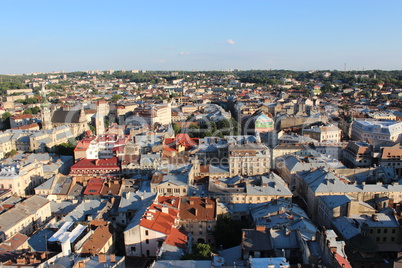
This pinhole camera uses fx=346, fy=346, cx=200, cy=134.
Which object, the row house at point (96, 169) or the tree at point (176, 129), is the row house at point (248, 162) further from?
the tree at point (176, 129)

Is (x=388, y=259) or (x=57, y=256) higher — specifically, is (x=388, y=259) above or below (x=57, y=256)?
below

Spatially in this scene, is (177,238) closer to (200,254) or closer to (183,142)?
(200,254)

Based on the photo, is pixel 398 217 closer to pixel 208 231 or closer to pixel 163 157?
pixel 208 231

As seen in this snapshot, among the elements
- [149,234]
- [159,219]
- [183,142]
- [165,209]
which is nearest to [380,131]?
[183,142]

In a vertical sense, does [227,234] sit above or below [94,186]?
below

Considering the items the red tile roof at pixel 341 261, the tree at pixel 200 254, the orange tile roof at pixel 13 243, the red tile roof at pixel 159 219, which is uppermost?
the red tile roof at pixel 341 261

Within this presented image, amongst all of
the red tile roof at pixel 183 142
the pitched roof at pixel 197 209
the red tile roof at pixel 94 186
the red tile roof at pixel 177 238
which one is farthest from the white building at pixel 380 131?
the red tile roof at pixel 94 186

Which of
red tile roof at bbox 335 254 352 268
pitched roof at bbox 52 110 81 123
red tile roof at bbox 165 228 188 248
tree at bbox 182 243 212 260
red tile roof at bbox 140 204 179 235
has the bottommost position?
red tile roof at bbox 165 228 188 248

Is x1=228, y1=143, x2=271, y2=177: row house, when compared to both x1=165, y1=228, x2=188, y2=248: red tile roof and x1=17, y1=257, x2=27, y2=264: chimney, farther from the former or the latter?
x1=17, y1=257, x2=27, y2=264: chimney

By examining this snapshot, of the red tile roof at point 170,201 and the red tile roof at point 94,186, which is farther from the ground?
the red tile roof at point 170,201

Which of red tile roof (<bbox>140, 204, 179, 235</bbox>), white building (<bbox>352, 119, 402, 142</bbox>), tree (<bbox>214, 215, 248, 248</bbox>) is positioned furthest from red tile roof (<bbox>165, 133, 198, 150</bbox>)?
white building (<bbox>352, 119, 402, 142</bbox>)

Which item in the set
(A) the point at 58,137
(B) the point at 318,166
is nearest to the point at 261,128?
(B) the point at 318,166
